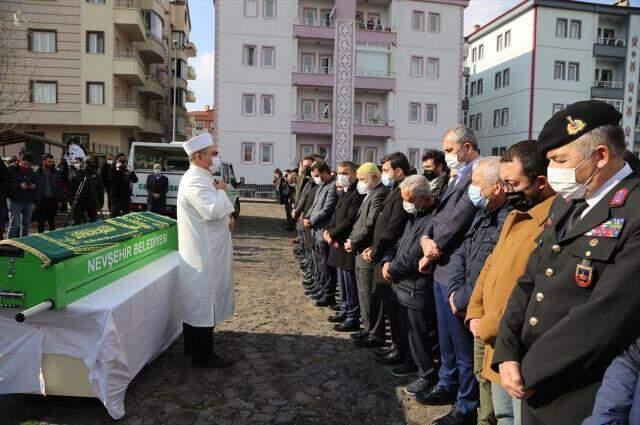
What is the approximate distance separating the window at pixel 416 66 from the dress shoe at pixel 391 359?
112ft

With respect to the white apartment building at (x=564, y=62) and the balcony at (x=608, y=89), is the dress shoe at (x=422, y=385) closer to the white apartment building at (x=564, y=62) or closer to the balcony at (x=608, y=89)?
the white apartment building at (x=564, y=62)

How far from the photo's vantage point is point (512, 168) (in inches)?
121

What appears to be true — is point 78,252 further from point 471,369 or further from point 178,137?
point 178,137

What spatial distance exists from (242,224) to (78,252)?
1397 centimetres

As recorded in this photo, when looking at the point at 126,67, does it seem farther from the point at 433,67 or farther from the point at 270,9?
the point at 433,67

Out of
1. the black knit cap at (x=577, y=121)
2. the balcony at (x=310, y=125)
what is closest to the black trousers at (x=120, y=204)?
the black knit cap at (x=577, y=121)

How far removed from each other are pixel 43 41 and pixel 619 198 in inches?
1417

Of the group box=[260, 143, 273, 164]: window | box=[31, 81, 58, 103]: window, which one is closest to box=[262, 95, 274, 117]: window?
box=[260, 143, 273, 164]: window

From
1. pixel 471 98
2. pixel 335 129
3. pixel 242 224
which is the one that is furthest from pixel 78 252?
pixel 471 98

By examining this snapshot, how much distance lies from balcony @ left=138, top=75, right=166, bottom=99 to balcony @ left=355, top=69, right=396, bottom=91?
14739mm

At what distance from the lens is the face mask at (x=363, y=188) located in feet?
20.1

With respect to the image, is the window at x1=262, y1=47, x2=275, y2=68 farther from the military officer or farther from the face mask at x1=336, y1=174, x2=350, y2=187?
the military officer

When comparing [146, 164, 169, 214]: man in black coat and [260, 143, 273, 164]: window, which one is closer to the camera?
[146, 164, 169, 214]: man in black coat

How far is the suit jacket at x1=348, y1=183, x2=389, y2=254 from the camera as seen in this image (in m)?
5.58
